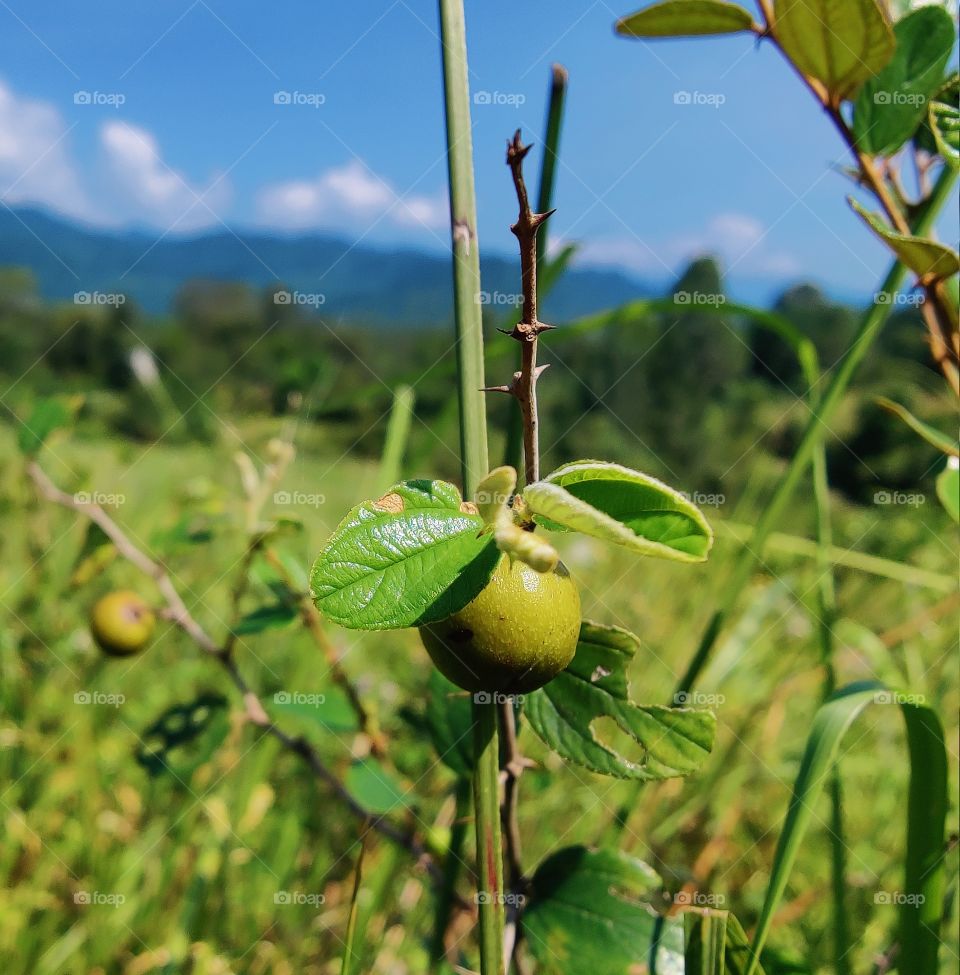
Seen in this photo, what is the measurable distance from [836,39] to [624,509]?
32cm

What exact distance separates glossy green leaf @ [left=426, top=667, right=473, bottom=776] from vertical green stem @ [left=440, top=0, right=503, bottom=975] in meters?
0.23

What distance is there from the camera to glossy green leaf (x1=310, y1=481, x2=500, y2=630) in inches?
9.6

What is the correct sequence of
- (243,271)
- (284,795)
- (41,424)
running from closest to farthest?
1. (41,424)
2. (284,795)
3. (243,271)

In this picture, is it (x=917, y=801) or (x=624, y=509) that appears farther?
(x=917, y=801)

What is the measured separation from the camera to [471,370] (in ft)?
0.93

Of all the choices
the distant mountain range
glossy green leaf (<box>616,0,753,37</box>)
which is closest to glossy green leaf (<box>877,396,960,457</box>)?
glossy green leaf (<box>616,0,753,37</box>)

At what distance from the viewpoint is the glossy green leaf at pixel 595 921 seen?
41 cm

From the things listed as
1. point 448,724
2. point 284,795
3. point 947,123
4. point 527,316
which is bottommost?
point 284,795

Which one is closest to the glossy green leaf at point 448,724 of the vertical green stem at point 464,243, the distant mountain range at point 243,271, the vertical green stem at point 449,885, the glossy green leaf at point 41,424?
the vertical green stem at point 449,885

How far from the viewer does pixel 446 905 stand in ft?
1.49

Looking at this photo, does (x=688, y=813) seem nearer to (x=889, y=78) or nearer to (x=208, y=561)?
(x=889, y=78)

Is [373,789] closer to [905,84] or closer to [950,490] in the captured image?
[950,490]

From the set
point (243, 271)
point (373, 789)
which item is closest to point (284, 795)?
point (373, 789)

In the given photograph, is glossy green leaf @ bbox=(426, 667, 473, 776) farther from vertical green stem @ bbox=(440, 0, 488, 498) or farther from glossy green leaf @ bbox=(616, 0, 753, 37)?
glossy green leaf @ bbox=(616, 0, 753, 37)
